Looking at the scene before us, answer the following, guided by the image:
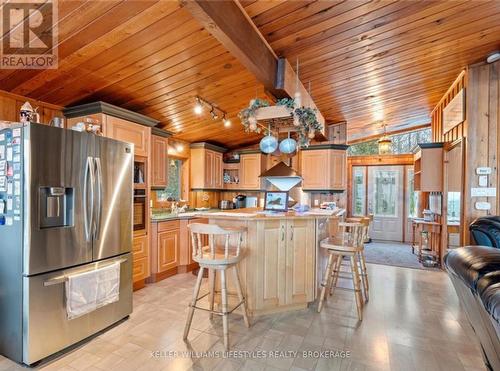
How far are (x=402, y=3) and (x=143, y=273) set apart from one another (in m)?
4.19

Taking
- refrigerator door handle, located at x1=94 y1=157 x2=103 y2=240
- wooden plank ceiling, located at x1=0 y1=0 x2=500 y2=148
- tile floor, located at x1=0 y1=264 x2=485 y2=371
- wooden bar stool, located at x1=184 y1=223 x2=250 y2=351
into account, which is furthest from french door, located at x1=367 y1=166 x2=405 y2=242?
refrigerator door handle, located at x1=94 y1=157 x2=103 y2=240

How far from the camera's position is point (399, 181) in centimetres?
707

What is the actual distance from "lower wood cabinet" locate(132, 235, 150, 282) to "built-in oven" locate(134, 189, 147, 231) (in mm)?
156

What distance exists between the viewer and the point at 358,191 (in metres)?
7.49

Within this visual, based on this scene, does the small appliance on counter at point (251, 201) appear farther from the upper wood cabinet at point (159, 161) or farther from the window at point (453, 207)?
the window at point (453, 207)

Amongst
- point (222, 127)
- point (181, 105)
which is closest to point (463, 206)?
point (222, 127)

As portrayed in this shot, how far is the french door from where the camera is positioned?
7047mm

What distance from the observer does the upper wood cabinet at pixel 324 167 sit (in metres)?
5.50

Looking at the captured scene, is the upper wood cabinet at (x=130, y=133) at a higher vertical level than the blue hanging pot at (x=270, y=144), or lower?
higher

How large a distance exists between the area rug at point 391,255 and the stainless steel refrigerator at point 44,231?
477 centimetres

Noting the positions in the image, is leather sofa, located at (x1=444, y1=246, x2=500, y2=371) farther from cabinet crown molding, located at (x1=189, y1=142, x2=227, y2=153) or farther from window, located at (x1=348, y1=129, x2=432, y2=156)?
window, located at (x1=348, y1=129, x2=432, y2=156)

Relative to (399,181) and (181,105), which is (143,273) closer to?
(181,105)

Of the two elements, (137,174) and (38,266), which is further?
(137,174)

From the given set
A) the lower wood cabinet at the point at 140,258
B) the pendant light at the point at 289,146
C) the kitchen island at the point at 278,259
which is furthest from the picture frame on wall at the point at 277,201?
the lower wood cabinet at the point at 140,258
